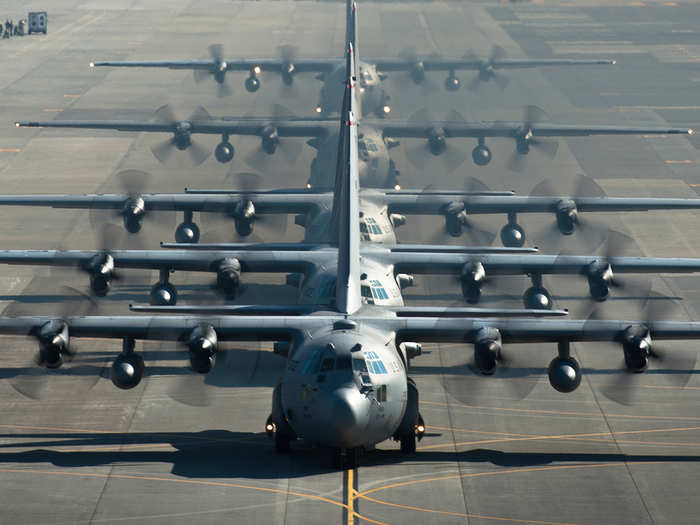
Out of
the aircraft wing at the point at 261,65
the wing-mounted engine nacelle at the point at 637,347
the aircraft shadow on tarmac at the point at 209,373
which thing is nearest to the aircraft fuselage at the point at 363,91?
the aircraft wing at the point at 261,65

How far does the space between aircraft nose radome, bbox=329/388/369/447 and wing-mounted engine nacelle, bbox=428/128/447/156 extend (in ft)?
127

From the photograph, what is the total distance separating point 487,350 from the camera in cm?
3744

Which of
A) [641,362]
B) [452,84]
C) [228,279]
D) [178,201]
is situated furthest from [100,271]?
[452,84]

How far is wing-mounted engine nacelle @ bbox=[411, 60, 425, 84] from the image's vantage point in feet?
304

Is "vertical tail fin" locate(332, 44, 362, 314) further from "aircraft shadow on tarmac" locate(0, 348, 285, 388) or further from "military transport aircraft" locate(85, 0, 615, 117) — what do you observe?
"military transport aircraft" locate(85, 0, 615, 117)

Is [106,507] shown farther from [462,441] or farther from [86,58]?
[86,58]

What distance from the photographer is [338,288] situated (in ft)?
134

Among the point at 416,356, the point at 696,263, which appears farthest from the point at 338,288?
the point at 696,263

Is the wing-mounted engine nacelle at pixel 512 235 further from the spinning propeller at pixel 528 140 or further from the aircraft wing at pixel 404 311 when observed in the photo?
the aircraft wing at pixel 404 311

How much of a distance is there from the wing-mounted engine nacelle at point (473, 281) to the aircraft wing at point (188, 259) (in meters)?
5.86

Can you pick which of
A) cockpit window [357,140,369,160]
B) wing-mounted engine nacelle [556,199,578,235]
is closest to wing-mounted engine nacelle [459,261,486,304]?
wing-mounted engine nacelle [556,199,578,235]

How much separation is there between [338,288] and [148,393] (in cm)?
916

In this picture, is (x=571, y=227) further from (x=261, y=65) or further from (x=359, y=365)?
(x=261, y=65)

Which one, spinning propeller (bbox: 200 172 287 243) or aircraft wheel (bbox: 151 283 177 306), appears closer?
aircraft wheel (bbox: 151 283 177 306)
